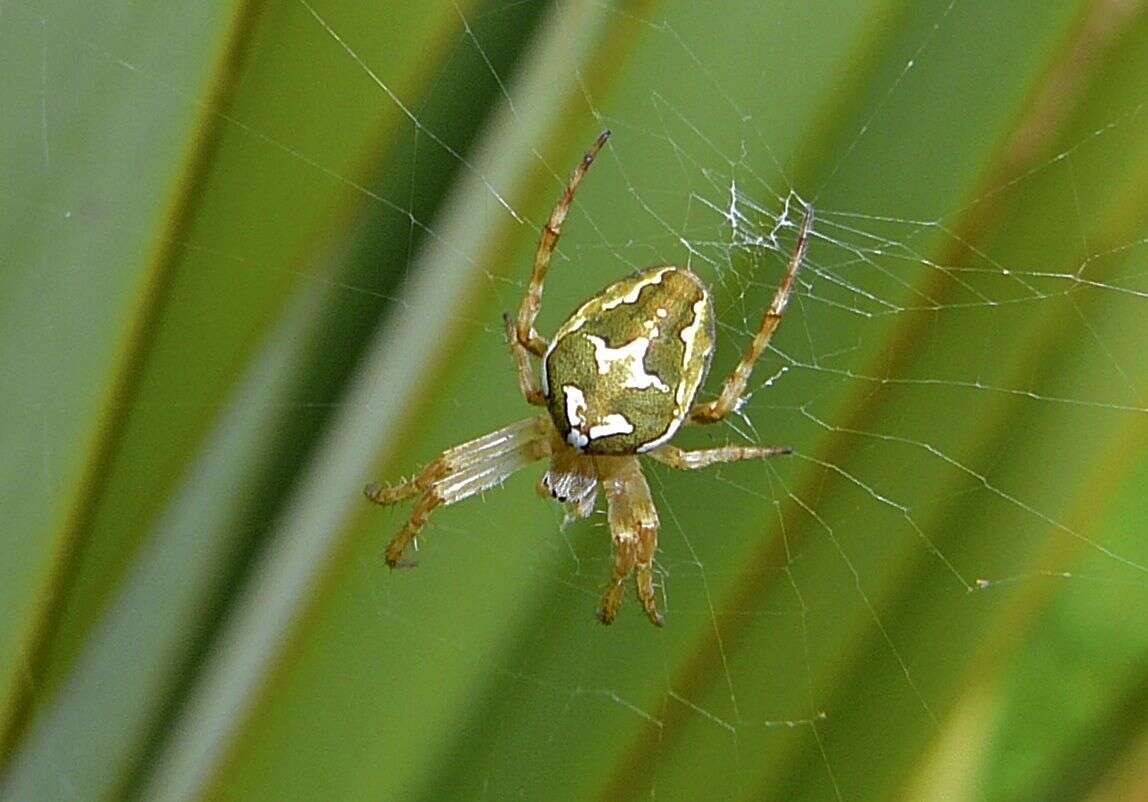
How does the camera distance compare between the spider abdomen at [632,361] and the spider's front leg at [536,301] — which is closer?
the spider's front leg at [536,301]

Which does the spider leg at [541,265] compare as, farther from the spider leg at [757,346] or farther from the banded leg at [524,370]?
the spider leg at [757,346]

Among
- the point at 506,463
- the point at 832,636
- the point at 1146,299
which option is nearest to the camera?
the point at 1146,299

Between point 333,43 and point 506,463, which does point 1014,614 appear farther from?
point 333,43

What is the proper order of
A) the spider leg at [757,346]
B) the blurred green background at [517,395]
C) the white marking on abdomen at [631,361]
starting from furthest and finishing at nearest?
the white marking on abdomen at [631,361], the spider leg at [757,346], the blurred green background at [517,395]

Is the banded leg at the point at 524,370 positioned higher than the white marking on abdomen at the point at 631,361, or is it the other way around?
the white marking on abdomen at the point at 631,361

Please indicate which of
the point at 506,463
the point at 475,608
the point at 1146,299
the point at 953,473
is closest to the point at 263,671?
the point at 475,608

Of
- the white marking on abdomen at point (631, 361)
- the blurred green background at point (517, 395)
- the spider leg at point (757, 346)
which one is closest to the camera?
the blurred green background at point (517, 395)

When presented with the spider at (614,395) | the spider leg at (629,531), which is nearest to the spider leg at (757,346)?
the spider at (614,395)
